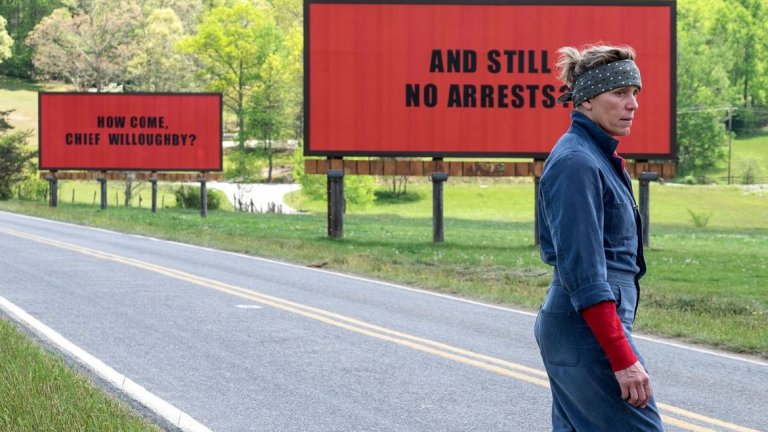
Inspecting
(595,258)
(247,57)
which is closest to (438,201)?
(595,258)

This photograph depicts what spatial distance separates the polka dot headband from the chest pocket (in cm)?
40

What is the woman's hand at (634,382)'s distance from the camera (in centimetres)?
367

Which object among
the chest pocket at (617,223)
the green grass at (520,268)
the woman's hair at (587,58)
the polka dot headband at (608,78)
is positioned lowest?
the green grass at (520,268)

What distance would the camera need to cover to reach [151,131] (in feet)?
160

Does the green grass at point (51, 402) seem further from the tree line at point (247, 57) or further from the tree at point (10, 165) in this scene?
the tree line at point (247, 57)

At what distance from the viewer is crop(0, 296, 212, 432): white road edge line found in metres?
7.80

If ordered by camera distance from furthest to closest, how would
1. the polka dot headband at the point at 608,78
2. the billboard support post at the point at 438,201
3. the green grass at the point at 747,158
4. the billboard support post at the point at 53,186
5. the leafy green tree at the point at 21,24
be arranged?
the leafy green tree at the point at 21,24
the green grass at the point at 747,158
the billboard support post at the point at 53,186
the billboard support post at the point at 438,201
the polka dot headband at the point at 608,78

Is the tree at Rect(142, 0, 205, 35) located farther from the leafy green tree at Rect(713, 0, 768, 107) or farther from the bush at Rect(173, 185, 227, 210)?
the bush at Rect(173, 185, 227, 210)

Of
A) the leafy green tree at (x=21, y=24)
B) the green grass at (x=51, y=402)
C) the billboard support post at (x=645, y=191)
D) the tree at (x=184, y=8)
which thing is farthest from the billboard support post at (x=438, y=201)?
the tree at (x=184, y=8)

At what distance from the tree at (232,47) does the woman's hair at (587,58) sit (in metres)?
74.4

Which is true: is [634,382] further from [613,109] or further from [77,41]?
[77,41]

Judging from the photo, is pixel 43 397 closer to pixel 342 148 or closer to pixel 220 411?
pixel 220 411

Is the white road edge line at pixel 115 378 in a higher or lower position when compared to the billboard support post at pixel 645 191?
lower

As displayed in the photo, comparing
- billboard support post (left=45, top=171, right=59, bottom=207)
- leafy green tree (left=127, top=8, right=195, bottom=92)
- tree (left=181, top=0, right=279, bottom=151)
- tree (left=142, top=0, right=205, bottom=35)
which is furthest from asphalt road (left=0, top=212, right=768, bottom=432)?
tree (left=142, top=0, right=205, bottom=35)
